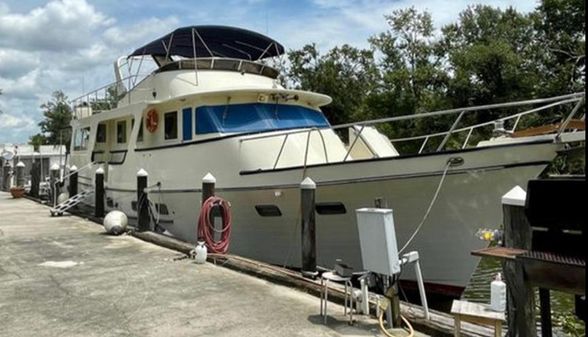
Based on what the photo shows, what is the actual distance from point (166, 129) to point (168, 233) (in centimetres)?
200

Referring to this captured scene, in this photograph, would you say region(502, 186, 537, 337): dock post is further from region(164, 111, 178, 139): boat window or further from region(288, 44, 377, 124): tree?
region(288, 44, 377, 124): tree

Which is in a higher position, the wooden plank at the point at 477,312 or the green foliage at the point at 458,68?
the green foliage at the point at 458,68

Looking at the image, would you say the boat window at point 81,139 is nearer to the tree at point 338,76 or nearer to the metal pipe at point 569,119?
the metal pipe at point 569,119

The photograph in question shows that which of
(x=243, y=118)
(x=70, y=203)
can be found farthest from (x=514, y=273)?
(x=70, y=203)

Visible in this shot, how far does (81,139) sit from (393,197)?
1090cm

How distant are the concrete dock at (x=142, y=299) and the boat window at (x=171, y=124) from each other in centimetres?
256

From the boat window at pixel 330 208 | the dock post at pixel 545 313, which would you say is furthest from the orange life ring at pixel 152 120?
the dock post at pixel 545 313

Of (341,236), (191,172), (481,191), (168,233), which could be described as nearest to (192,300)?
(341,236)

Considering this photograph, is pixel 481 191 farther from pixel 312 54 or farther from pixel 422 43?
pixel 312 54

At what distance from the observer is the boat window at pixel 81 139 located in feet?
45.9

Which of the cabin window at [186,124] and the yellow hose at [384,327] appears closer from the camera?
the yellow hose at [384,327]

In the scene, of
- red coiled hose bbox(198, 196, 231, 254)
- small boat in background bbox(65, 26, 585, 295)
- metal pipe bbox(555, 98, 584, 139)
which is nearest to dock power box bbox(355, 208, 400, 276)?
small boat in background bbox(65, 26, 585, 295)

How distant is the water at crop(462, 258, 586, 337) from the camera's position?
5054mm

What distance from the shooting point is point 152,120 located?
33.2 ft
